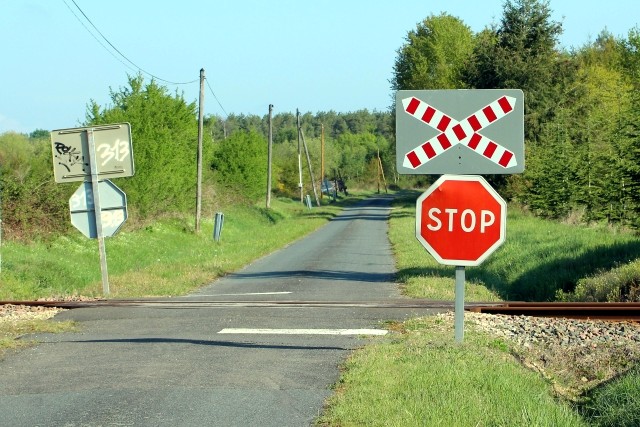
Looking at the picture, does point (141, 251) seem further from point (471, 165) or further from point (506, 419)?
point (506, 419)

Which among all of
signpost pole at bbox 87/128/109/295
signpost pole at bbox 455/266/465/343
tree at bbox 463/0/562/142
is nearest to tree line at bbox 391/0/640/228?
tree at bbox 463/0/562/142

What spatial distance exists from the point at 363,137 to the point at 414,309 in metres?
174

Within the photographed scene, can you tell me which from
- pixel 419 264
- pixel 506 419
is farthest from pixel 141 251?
pixel 506 419

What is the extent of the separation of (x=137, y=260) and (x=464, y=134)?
64.3 ft

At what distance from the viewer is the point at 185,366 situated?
821 centimetres

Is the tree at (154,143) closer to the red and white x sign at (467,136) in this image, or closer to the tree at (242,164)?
the tree at (242,164)

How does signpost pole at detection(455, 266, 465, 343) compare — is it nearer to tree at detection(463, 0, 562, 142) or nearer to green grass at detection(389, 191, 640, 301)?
green grass at detection(389, 191, 640, 301)

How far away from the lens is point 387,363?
7930 millimetres

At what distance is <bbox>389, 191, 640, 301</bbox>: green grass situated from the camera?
59.5 feet

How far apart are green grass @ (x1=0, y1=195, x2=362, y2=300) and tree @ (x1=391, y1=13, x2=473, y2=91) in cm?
3322

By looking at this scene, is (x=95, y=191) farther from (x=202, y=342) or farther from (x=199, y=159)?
(x=199, y=159)

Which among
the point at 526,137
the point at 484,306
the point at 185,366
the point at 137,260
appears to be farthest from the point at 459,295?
the point at 526,137

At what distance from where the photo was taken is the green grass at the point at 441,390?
6.10m

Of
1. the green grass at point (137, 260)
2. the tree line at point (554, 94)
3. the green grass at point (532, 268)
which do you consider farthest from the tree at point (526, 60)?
the green grass at point (532, 268)
